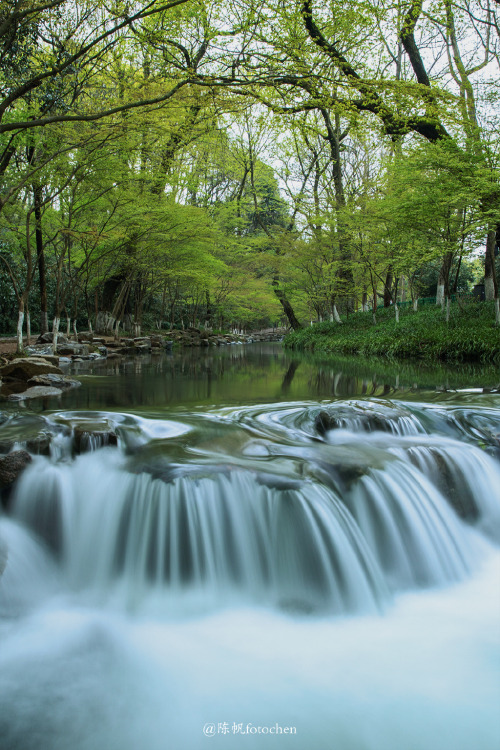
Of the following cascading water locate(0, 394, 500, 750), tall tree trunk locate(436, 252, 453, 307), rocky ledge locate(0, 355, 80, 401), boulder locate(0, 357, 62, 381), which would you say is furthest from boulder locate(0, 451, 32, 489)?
tall tree trunk locate(436, 252, 453, 307)

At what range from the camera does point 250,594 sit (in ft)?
11.1

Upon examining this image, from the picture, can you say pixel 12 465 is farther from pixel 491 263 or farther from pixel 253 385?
pixel 491 263

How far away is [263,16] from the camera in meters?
7.98

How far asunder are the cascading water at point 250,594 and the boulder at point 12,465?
0.07 metres

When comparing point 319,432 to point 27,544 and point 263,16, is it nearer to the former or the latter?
point 27,544

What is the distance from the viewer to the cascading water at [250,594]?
93.5 inches

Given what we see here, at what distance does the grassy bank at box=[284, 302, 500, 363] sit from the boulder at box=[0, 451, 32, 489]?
37.5 feet

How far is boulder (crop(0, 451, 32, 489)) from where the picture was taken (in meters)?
4.03

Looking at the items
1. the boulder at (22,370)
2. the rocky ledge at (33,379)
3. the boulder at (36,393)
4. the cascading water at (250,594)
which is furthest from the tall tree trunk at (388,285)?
the cascading water at (250,594)

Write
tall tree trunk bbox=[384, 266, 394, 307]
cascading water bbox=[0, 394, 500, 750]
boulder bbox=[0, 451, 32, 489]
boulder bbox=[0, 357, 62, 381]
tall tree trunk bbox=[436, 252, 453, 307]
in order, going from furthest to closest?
tall tree trunk bbox=[384, 266, 394, 307], tall tree trunk bbox=[436, 252, 453, 307], boulder bbox=[0, 357, 62, 381], boulder bbox=[0, 451, 32, 489], cascading water bbox=[0, 394, 500, 750]

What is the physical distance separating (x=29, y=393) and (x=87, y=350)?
358 inches

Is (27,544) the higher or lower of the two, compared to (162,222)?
lower

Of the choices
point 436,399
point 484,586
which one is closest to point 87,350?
point 436,399

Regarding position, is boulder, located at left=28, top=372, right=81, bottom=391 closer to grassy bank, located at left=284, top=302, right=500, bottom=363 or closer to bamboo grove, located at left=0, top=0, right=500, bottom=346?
bamboo grove, located at left=0, top=0, right=500, bottom=346
